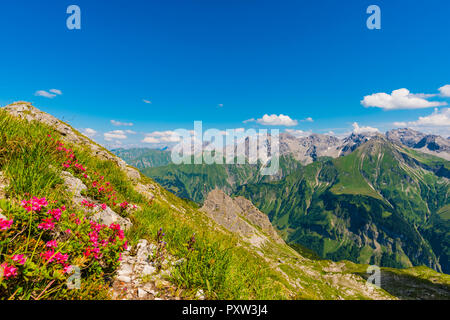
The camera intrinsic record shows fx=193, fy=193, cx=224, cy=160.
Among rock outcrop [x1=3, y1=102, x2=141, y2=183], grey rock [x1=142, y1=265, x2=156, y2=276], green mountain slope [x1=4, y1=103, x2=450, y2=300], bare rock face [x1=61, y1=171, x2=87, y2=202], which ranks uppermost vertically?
rock outcrop [x1=3, y1=102, x2=141, y2=183]

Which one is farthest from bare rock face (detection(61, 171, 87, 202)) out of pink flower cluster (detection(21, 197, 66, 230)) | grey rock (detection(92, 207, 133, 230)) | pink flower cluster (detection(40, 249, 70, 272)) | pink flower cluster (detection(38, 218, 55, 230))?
pink flower cluster (detection(40, 249, 70, 272))

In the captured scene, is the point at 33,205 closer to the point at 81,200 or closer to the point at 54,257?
the point at 54,257

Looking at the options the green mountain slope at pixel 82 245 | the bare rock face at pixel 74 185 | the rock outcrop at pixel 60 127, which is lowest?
the green mountain slope at pixel 82 245

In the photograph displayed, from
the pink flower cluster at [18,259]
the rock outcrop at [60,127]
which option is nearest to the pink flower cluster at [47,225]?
the pink flower cluster at [18,259]

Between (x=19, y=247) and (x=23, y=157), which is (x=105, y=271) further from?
(x=23, y=157)

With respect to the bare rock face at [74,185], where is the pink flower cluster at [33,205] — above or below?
below

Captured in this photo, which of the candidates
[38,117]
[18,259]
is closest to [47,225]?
[18,259]

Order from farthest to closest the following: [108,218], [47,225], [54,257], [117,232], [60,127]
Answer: [60,127], [108,218], [117,232], [47,225], [54,257]

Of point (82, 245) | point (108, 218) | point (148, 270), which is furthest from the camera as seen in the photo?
point (108, 218)

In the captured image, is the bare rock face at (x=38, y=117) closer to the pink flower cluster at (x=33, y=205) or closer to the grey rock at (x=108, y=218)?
the grey rock at (x=108, y=218)

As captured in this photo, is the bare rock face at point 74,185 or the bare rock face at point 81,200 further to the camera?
the bare rock face at point 74,185

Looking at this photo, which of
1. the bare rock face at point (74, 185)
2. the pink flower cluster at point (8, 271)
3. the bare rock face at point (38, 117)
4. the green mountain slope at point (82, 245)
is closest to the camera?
the pink flower cluster at point (8, 271)

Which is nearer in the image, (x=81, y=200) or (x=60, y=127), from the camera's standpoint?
(x=81, y=200)

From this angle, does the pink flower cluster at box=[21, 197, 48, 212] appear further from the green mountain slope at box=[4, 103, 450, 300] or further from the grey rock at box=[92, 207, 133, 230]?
the grey rock at box=[92, 207, 133, 230]
